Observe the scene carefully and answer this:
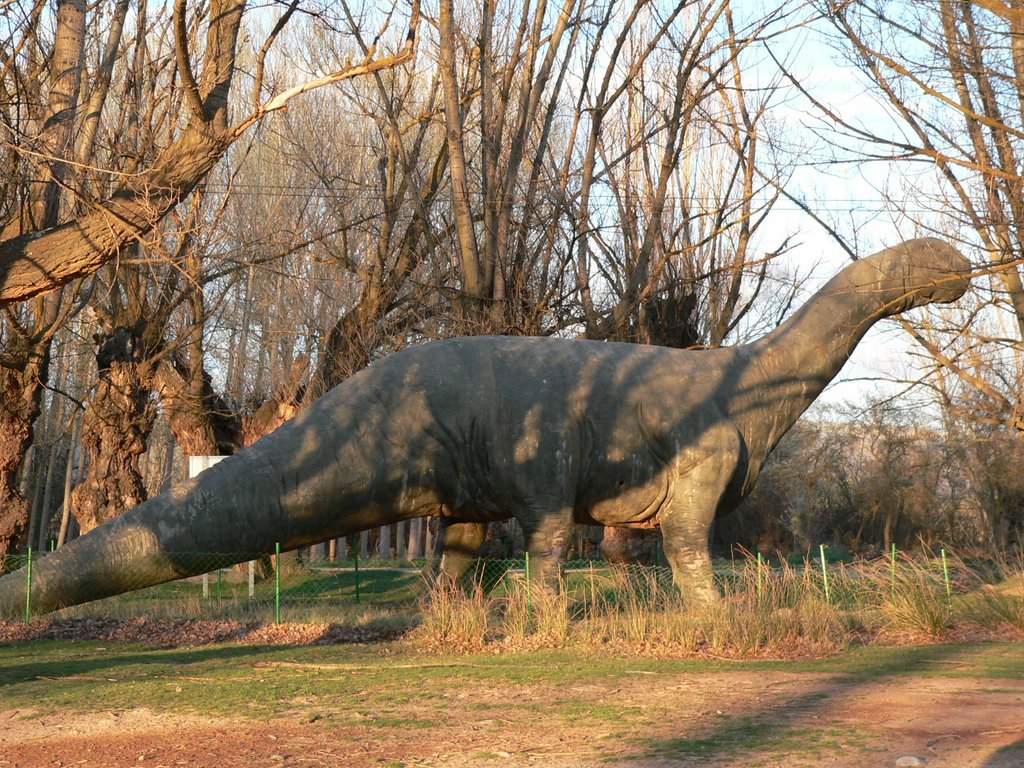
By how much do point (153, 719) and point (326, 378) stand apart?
1168cm

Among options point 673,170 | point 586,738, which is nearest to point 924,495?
point 673,170

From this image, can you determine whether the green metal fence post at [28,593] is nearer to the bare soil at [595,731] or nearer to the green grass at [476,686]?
the green grass at [476,686]

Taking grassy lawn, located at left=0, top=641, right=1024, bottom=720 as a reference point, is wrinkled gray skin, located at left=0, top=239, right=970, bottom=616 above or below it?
above

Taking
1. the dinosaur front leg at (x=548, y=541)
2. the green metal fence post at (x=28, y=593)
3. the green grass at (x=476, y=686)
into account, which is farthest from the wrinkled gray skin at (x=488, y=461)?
the green grass at (x=476, y=686)

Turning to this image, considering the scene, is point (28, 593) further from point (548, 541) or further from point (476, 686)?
point (548, 541)

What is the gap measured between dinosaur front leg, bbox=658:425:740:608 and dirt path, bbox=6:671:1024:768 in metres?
3.41

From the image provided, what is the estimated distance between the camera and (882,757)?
5582 millimetres

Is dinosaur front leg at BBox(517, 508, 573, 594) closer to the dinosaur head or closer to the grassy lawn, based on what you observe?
the grassy lawn

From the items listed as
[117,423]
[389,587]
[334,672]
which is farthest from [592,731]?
[117,423]

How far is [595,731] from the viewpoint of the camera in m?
6.43

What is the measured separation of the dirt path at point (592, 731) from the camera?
5723 mm

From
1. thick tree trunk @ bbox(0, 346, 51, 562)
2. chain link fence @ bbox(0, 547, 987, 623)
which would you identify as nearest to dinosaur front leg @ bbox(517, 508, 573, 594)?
chain link fence @ bbox(0, 547, 987, 623)

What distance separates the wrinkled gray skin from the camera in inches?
419

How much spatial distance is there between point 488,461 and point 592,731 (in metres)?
4.91
